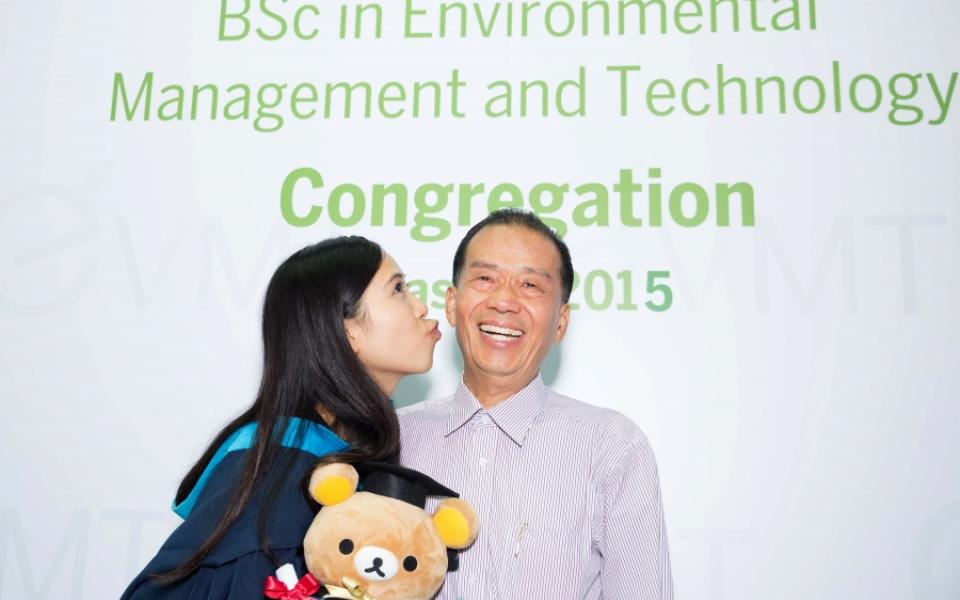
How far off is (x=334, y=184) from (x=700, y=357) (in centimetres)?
100

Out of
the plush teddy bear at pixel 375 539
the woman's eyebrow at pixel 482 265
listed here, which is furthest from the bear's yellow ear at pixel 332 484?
the woman's eyebrow at pixel 482 265

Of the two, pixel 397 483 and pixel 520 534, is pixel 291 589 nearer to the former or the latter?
pixel 397 483

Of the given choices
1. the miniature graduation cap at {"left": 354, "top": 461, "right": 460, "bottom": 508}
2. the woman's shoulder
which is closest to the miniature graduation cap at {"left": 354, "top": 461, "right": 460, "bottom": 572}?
the miniature graduation cap at {"left": 354, "top": 461, "right": 460, "bottom": 508}

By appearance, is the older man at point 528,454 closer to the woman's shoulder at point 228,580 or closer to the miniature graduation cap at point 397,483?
the miniature graduation cap at point 397,483

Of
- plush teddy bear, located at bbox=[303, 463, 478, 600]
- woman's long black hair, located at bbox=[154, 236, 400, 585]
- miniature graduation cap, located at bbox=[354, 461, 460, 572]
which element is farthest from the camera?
woman's long black hair, located at bbox=[154, 236, 400, 585]

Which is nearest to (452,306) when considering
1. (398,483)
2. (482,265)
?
(482,265)

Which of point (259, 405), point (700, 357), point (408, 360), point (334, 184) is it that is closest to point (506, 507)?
point (408, 360)

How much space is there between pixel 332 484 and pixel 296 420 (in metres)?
0.21

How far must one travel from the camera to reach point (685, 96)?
2.06 meters

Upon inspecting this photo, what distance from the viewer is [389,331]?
147cm

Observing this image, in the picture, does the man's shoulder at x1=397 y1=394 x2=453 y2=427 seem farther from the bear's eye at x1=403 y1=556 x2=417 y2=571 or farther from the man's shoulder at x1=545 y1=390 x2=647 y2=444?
the bear's eye at x1=403 y1=556 x2=417 y2=571

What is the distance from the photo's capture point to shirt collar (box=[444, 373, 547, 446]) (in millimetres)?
1476

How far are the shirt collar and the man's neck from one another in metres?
0.01

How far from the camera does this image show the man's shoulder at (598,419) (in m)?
1.45
